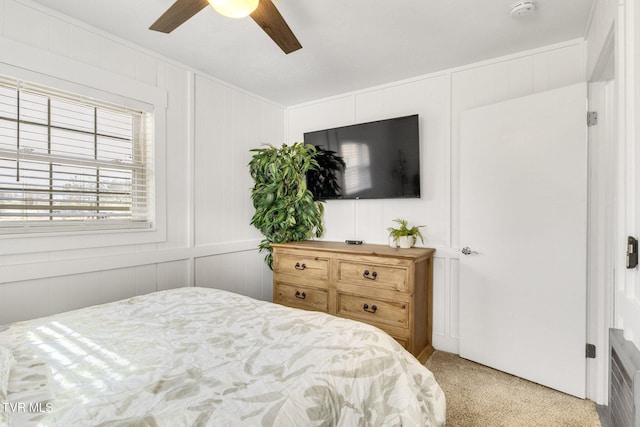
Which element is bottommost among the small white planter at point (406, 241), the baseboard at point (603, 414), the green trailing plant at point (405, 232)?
the baseboard at point (603, 414)

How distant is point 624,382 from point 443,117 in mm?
2379

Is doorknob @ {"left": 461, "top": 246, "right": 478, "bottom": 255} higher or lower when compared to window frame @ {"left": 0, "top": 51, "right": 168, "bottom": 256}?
lower

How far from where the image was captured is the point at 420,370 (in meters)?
1.38

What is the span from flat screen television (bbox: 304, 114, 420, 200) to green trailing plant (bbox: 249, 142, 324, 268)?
0.49ft

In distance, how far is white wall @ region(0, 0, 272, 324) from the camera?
1.97 metres

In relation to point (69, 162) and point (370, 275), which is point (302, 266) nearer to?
point (370, 275)

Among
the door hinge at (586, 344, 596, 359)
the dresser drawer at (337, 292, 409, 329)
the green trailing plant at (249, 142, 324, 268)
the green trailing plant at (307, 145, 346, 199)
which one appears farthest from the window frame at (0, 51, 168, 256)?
the door hinge at (586, 344, 596, 359)

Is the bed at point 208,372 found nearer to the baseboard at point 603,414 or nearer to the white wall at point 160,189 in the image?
the white wall at point 160,189

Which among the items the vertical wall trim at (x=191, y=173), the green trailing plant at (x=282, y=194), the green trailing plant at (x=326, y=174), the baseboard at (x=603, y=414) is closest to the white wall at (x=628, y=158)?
the baseboard at (x=603, y=414)

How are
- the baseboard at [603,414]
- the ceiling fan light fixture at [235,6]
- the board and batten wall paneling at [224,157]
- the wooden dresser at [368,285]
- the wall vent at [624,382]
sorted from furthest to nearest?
the board and batten wall paneling at [224,157], the wooden dresser at [368,285], the baseboard at [603,414], the ceiling fan light fixture at [235,6], the wall vent at [624,382]

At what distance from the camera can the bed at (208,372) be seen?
32.8 inches

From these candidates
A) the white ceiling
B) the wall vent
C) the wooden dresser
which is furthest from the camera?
the wooden dresser

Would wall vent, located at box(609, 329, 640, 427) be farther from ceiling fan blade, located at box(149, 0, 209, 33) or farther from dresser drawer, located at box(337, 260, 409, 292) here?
ceiling fan blade, located at box(149, 0, 209, 33)

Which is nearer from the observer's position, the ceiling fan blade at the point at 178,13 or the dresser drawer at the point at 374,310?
the ceiling fan blade at the point at 178,13
